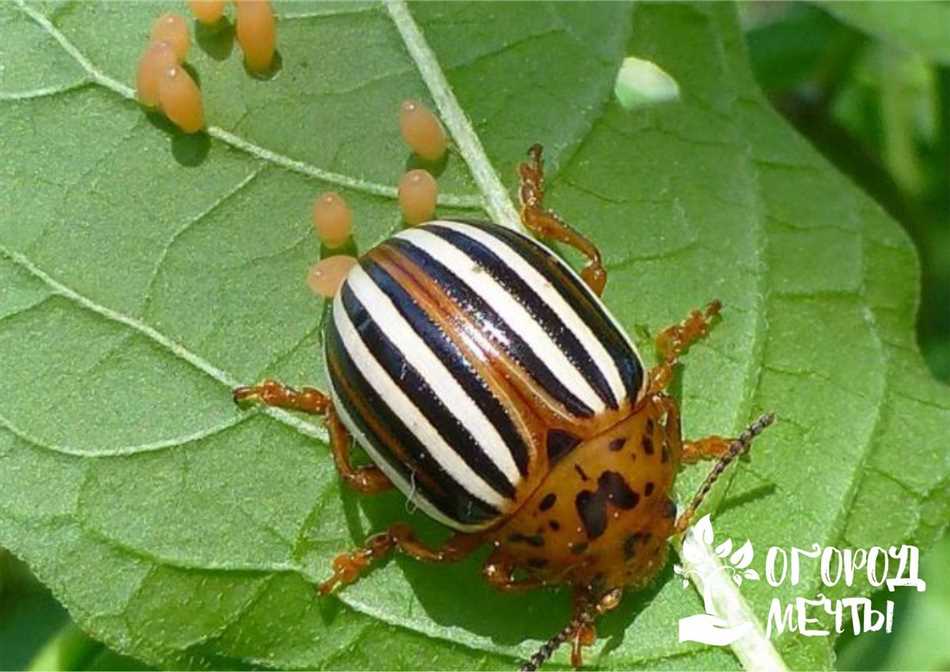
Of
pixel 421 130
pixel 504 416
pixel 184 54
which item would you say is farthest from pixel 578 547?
pixel 184 54

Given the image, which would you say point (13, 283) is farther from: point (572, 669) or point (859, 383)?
point (859, 383)

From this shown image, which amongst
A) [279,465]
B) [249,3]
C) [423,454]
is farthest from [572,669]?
[249,3]

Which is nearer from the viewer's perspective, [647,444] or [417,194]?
[647,444]

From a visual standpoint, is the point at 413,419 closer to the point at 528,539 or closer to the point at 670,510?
the point at 528,539

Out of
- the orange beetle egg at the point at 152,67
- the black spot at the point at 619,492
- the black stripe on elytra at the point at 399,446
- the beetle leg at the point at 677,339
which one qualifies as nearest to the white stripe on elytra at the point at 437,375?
the black stripe on elytra at the point at 399,446

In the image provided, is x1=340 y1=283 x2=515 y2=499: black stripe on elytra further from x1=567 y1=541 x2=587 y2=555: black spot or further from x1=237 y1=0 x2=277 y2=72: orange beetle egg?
x1=237 y1=0 x2=277 y2=72: orange beetle egg

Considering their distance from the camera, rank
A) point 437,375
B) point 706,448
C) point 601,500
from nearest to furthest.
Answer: point 437,375, point 601,500, point 706,448

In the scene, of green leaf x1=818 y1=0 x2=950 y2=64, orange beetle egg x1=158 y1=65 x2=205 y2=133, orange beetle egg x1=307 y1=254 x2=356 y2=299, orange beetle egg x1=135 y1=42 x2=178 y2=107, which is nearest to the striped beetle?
orange beetle egg x1=307 y1=254 x2=356 y2=299

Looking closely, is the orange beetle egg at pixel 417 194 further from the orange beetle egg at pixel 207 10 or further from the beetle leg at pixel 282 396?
the orange beetle egg at pixel 207 10
